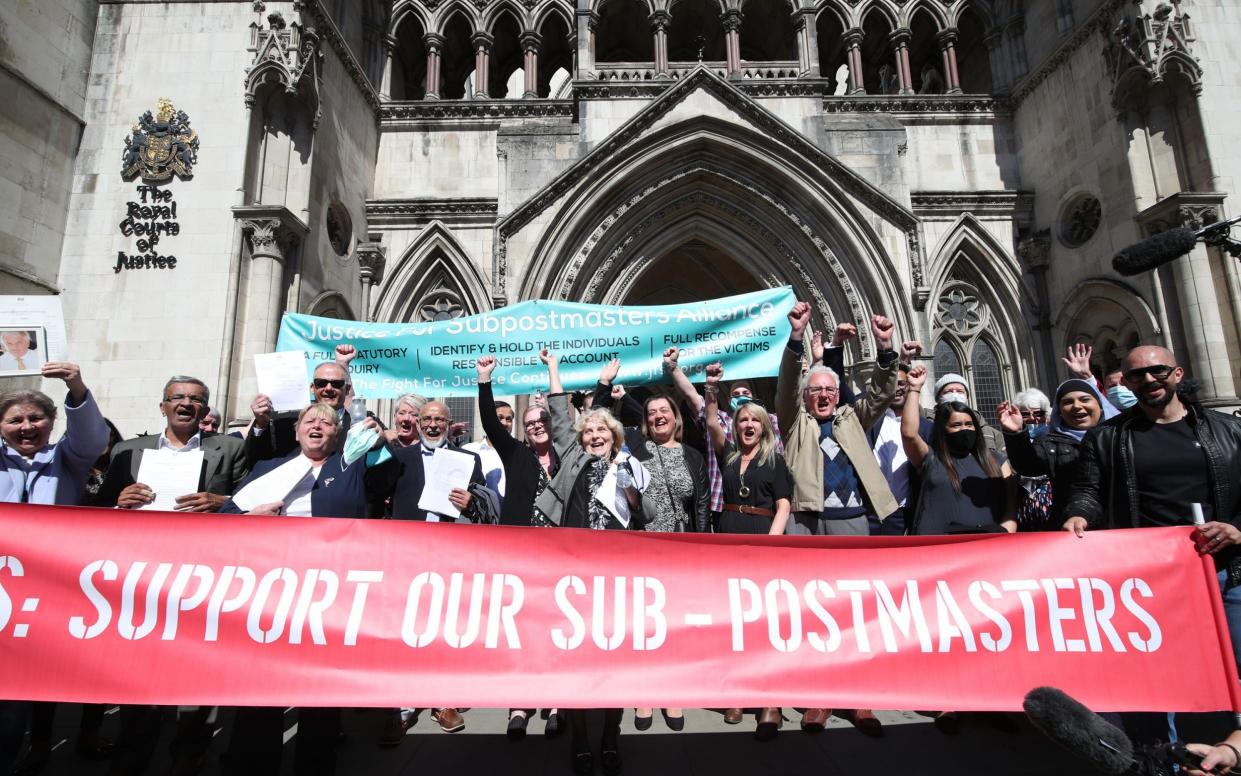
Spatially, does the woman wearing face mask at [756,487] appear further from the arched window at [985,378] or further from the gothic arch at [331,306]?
the arched window at [985,378]

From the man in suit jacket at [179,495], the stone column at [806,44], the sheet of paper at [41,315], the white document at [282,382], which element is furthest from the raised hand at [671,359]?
the stone column at [806,44]

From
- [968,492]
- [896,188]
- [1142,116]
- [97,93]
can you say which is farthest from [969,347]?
[97,93]

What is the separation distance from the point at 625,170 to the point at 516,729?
41.8 ft

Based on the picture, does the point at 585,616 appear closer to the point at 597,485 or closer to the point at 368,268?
the point at 597,485

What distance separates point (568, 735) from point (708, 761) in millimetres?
1062

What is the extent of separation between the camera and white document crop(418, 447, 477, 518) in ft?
15.2

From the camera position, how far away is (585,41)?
16.4 m

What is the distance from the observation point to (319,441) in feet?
13.5

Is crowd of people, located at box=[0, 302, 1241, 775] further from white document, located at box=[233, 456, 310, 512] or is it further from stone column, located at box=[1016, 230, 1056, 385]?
stone column, located at box=[1016, 230, 1056, 385]

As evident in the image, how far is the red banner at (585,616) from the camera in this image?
3.27m

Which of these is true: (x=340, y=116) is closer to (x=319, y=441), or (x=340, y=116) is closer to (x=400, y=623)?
(x=319, y=441)

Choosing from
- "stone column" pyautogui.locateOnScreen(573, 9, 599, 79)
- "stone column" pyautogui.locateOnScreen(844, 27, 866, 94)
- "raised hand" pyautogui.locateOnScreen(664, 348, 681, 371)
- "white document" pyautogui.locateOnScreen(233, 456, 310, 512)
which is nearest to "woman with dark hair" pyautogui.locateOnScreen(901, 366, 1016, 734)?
"raised hand" pyautogui.locateOnScreen(664, 348, 681, 371)

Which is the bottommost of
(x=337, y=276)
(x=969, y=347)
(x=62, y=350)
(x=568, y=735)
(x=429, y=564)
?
(x=568, y=735)

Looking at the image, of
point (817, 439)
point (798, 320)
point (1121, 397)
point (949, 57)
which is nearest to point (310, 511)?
point (817, 439)
